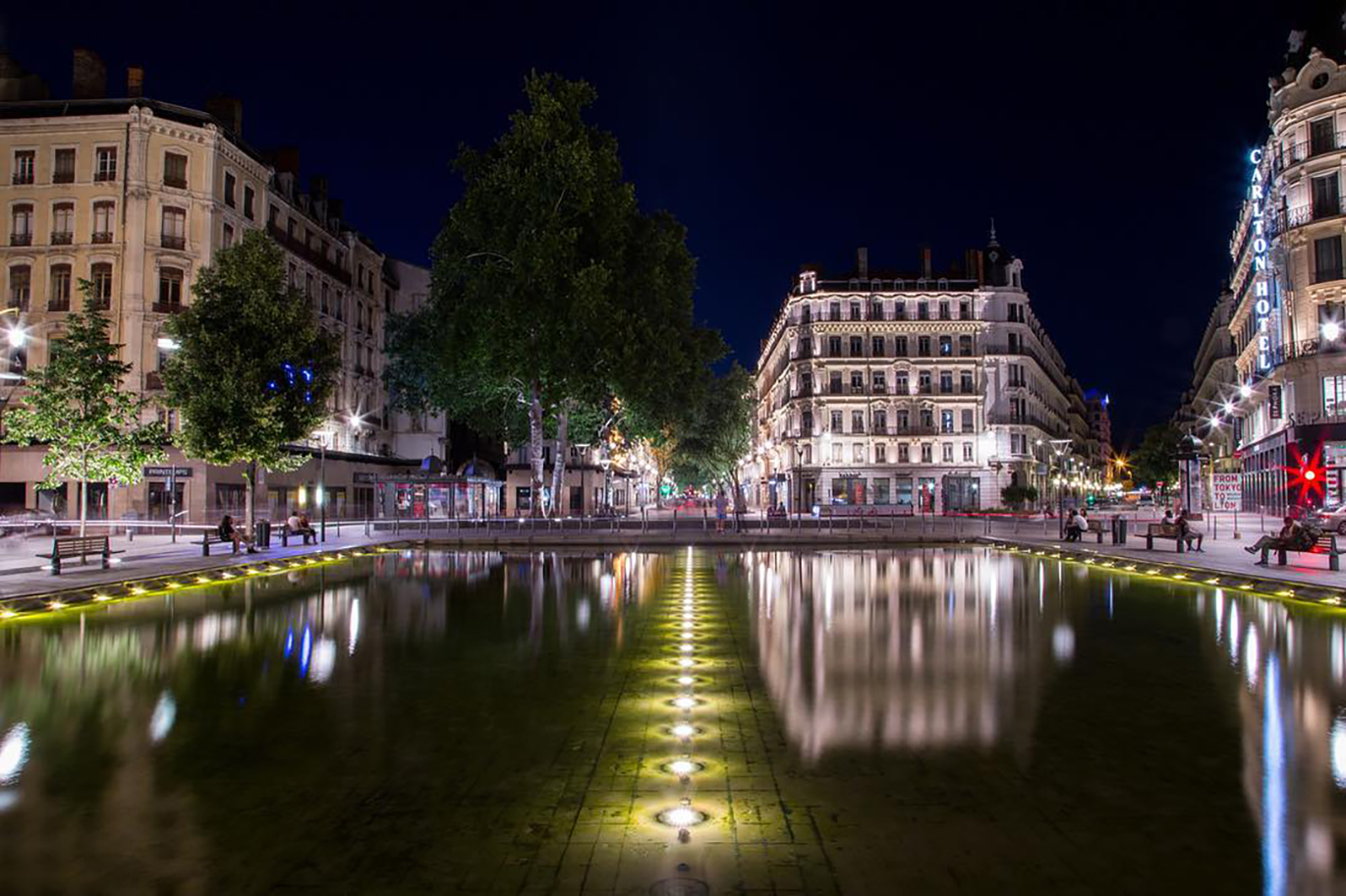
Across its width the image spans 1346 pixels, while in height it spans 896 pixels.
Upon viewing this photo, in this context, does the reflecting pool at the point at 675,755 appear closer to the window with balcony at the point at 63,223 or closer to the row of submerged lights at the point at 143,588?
the row of submerged lights at the point at 143,588

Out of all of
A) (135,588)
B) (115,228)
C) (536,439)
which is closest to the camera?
(135,588)

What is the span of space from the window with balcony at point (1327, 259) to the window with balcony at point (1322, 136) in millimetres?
4212

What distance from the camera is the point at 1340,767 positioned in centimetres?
681

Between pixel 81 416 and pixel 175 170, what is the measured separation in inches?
885

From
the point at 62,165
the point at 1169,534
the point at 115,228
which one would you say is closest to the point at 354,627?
the point at 1169,534

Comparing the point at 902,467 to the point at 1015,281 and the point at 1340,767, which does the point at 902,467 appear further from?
the point at 1340,767

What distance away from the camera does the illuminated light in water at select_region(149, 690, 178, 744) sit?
7785mm

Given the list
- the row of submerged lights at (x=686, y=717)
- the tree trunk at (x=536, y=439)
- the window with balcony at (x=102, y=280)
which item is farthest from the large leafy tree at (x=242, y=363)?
the row of submerged lights at (x=686, y=717)

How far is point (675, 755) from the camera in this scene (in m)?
A: 7.17

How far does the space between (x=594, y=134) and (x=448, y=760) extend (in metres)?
38.6

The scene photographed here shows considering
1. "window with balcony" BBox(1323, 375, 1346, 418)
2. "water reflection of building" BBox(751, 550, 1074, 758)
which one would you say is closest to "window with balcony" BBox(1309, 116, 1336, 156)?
"window with balcony" BBox(1323, 375, 1346, 418)

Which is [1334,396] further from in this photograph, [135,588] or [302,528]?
[135,588]

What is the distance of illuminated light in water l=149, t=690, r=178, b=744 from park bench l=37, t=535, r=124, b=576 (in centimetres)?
1563

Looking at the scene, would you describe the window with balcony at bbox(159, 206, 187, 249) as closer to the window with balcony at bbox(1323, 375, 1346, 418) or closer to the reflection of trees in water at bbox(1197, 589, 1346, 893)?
the reflection of trees in water at bbox(1197, 589, 1346, 893)
